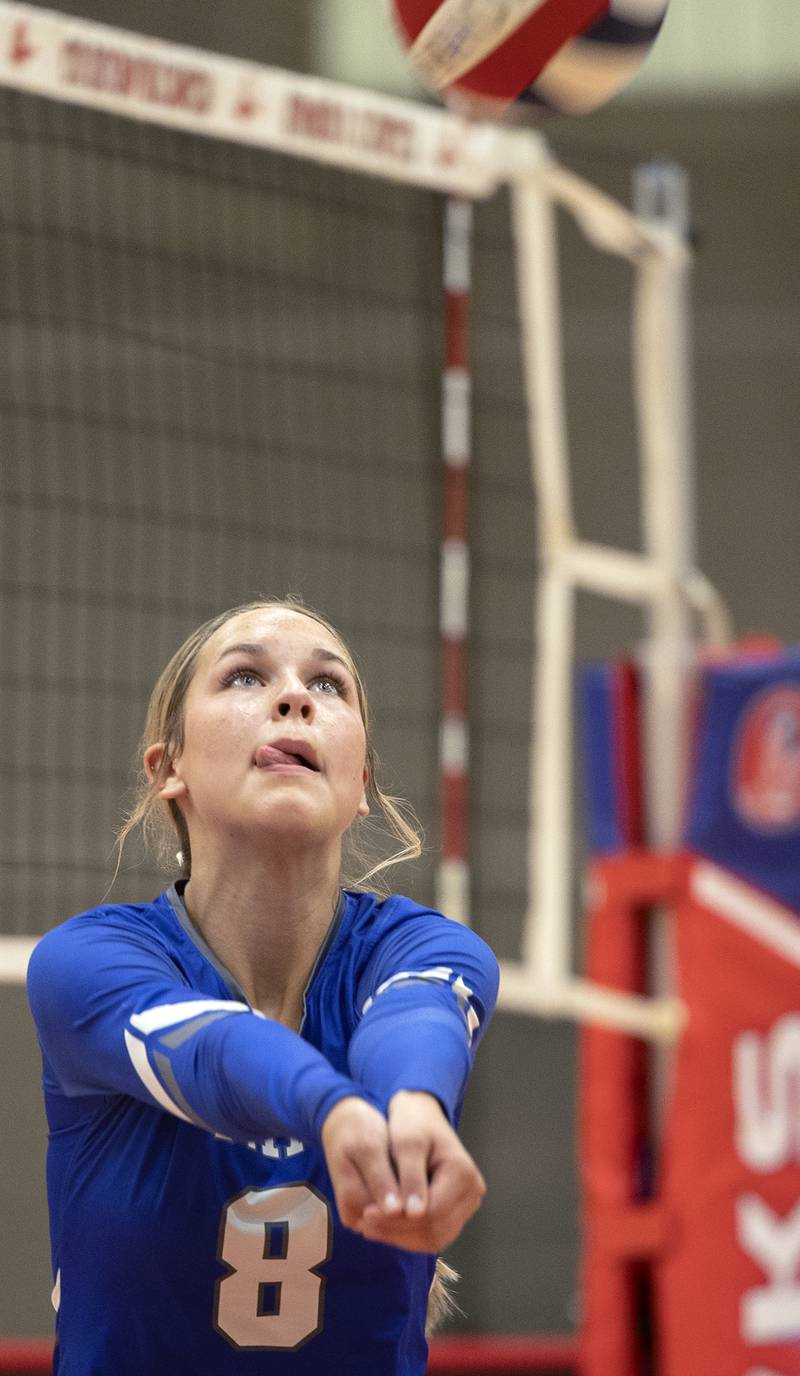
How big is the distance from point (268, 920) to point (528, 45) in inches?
77.6

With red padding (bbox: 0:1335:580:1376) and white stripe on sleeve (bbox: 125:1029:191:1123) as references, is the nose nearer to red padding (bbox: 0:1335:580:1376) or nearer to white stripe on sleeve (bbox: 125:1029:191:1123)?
white stripe on sleeve (bbox: 125:1029:191:1123)

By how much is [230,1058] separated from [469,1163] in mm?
228

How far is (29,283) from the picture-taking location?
21.3 feet


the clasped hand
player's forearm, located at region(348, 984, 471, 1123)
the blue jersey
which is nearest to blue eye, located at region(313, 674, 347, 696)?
the blue jersey

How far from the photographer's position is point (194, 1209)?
5.36ft

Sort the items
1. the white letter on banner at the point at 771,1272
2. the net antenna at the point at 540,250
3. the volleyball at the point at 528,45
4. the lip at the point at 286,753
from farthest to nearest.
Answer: the net antenna at the point at 540,250 < the white letter on banner at the point at 771,1272 < the volleyball at the point at 528,45 < the lip at the point at 286,753

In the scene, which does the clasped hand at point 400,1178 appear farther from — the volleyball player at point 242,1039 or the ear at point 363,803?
the ear at point 363,803

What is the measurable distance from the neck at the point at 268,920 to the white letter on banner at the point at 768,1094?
2455 millimetres

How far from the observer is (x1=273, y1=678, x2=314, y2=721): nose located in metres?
1.73

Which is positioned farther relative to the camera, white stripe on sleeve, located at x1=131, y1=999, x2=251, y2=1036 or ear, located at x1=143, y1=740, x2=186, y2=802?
ear, located at x1=143, y1=740, x2=186, y2=802

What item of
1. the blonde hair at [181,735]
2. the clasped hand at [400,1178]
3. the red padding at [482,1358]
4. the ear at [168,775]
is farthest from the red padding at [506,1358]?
the clasped hand at [400,1178]

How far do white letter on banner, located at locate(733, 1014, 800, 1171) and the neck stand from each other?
2.45 meters

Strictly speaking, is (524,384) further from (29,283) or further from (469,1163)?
(469,1163)

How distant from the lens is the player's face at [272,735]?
168 cm
